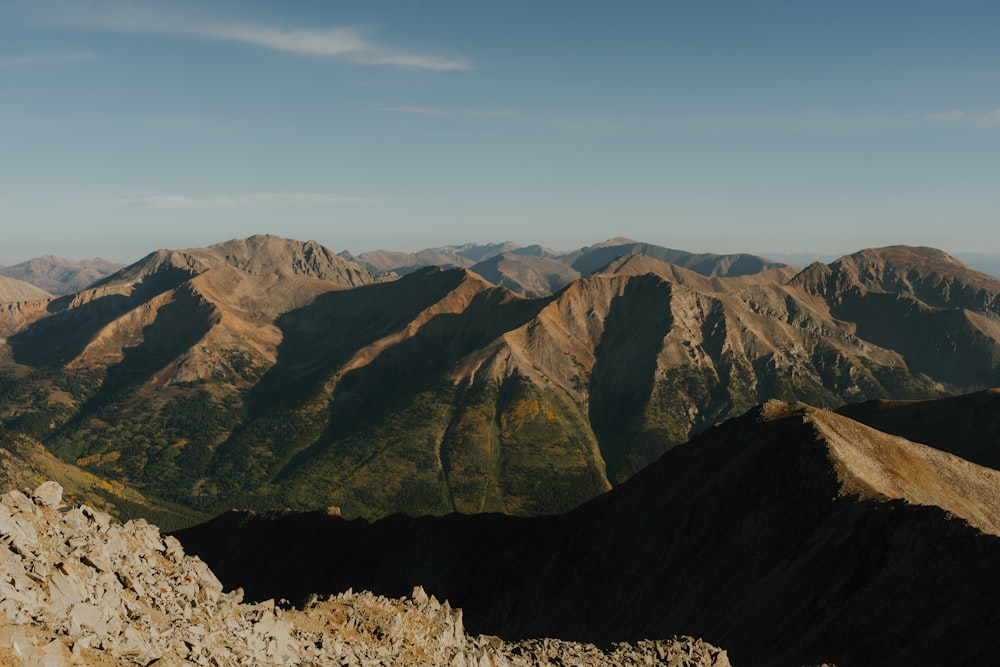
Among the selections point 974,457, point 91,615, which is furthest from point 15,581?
point 974,457

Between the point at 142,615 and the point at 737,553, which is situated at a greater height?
the point at 142,615

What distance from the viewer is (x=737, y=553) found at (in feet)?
353

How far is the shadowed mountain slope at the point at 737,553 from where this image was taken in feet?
245

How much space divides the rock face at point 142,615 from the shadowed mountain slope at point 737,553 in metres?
46.1

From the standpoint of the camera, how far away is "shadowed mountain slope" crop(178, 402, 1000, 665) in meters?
74.8

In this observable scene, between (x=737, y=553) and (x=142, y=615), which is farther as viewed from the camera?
(x=737, y=553)

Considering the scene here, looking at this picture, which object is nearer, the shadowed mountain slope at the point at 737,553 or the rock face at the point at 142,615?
the rock face at the point at 142,615

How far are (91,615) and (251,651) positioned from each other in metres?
9.25

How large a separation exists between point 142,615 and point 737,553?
3691 inches

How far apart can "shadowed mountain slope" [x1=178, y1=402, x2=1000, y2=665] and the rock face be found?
4606 cm

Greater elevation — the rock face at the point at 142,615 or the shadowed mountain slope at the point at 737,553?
the rock face at the point at 142,615

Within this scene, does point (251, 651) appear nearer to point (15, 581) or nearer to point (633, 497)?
point (15, 581)

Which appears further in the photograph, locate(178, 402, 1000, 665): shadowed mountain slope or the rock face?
locate(178, 402, 1000, 665): shadowed mountain slope

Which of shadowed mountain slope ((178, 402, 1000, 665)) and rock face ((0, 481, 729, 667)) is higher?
rock face ((0, 481, 729, 667))
